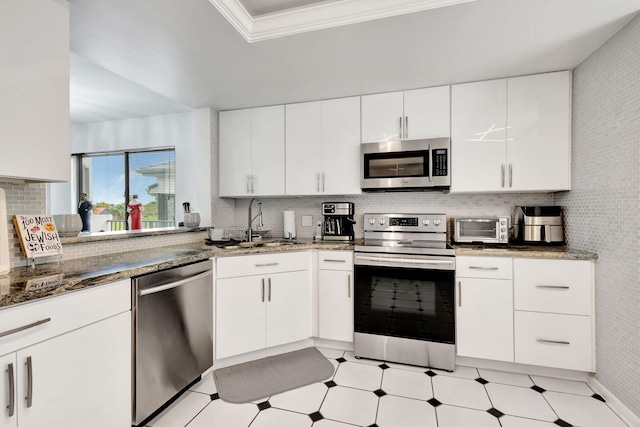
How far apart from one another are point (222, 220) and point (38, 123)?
77.4 inches

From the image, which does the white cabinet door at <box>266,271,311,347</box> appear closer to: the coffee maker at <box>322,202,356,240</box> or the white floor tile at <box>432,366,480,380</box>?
the coffee maker at <box>322,202,356,240</box>

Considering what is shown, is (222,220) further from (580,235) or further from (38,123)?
(580,235)

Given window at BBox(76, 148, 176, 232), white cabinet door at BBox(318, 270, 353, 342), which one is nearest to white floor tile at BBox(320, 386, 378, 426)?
white cabinet door at BBox(318, 270, 353, 342)

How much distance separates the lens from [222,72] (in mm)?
2328

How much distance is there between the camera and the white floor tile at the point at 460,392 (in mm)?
1869

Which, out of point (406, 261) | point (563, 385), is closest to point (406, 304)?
point (406, 261)

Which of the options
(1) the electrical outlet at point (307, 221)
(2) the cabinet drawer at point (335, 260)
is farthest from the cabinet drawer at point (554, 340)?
(1) the electrical outlet at point (307, 221)

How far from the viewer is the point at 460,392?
6.53 feet

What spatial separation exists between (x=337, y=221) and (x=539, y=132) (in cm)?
179

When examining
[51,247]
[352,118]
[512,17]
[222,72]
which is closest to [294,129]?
[352,118]

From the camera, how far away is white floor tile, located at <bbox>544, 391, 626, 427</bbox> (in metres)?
1.69

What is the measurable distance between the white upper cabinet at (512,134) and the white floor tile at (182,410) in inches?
96.4

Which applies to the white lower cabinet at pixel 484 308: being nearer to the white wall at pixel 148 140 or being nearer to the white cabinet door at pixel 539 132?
the white cabinet door at pixel 539 132

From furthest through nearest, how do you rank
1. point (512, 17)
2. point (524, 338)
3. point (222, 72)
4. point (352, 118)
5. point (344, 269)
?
point (352, 118) → point (344, 269) → point (222, 72) → point (524, 338) → point (512, 17)
